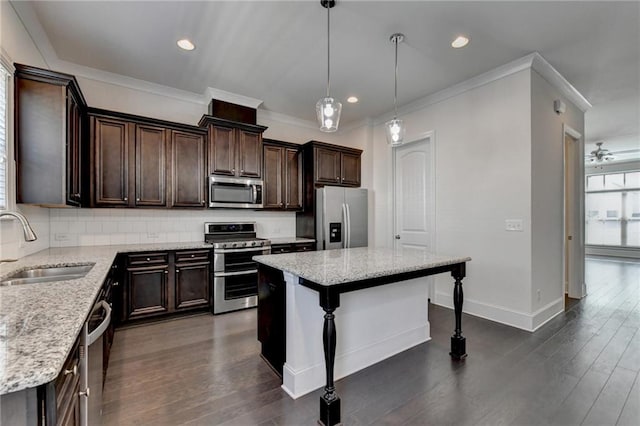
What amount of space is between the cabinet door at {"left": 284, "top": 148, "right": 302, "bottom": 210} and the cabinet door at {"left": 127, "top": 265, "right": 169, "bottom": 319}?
6.71 feet

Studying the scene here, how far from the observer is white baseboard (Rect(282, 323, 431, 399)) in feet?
6.81

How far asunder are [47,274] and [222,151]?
238 cm

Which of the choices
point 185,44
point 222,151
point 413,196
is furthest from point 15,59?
point 413,196

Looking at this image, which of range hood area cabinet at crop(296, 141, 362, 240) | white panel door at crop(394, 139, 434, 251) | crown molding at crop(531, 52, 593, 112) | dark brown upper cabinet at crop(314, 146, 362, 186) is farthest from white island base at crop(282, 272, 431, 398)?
crown molding at crop(531, 52, 593, 112)

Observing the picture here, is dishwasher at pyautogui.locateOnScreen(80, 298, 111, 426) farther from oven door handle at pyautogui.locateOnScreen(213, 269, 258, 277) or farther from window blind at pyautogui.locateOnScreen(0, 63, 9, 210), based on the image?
oven door handle at pyautogui.locateOnScreen(213, 269, 258, 277)

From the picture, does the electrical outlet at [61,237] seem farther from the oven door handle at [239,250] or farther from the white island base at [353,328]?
the white island base at [353,328]

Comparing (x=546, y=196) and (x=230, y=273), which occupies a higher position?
(x=546, y=196)

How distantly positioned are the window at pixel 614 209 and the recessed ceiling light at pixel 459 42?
8.93 m

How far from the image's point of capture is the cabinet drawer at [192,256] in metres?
3.52

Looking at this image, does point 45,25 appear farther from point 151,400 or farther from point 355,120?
point 355,120

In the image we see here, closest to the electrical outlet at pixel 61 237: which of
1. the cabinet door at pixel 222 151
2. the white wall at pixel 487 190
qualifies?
the cabinet door at pixel 222 151

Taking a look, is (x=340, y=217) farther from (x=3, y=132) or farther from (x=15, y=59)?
(x=15, y=59)

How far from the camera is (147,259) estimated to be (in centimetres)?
333

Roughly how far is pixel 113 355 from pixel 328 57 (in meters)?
3.50
